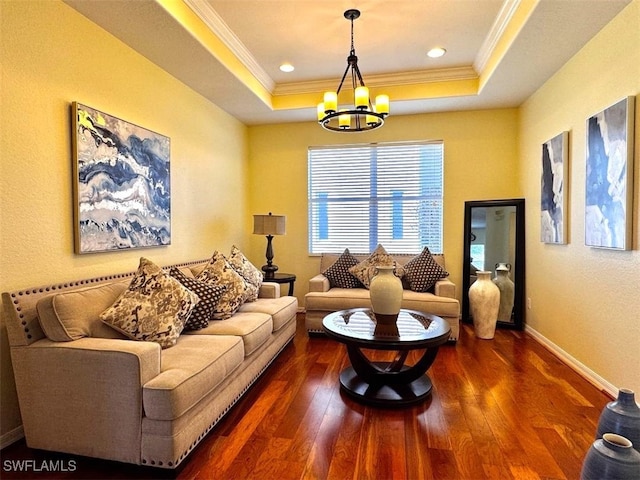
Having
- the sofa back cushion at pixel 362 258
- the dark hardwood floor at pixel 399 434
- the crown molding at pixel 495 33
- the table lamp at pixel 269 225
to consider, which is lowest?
the dark hardwood floor at pixel 399 434

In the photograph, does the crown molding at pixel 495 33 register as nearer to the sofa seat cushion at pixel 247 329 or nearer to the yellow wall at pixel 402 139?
the yellow wall at pixel 402 139

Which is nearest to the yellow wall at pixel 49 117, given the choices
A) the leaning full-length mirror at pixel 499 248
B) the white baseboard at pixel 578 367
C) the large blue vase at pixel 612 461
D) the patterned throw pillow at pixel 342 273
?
the patterned throw pillow at pixel 342 273

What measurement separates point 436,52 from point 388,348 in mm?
3014

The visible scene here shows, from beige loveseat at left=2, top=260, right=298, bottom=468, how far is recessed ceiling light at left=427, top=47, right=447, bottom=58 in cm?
345

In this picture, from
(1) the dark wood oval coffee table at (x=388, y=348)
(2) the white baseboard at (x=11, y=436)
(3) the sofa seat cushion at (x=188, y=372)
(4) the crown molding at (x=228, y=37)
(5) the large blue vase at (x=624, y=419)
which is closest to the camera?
(5) the large blue vase at (x=624, y=419)

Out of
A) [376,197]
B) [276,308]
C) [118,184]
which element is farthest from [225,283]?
[376,197]

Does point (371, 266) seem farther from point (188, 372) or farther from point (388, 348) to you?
point (188, 372)

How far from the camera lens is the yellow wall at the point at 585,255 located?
2.37 metres

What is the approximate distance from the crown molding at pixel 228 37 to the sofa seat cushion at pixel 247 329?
7.92 ft

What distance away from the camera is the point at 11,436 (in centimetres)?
201

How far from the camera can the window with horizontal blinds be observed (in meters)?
4.77

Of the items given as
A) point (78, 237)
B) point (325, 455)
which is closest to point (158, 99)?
point (78, 237)

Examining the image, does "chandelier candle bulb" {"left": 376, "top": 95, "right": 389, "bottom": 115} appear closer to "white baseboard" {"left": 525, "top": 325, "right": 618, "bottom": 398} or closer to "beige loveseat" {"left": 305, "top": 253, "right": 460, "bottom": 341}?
"beige loveseat" {"left": 305, "top": 253, "right": 460, "bottom": 341}

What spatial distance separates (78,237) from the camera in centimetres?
240
